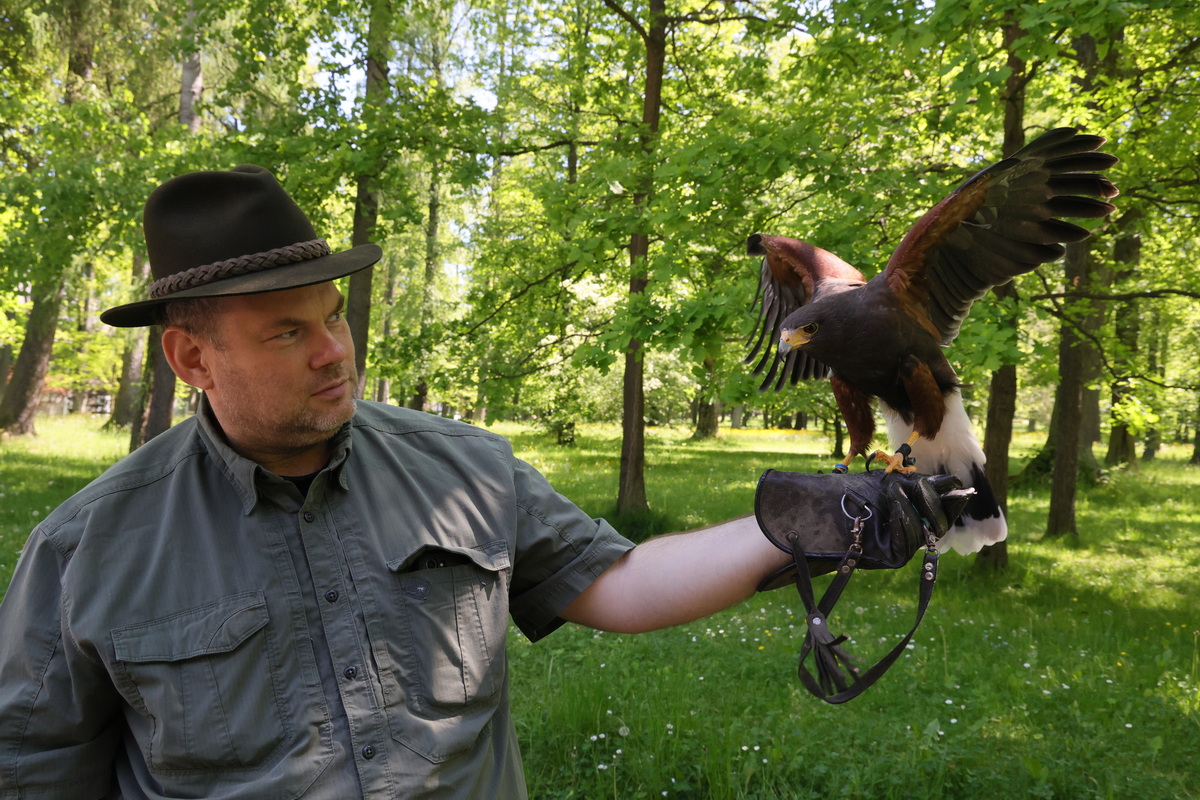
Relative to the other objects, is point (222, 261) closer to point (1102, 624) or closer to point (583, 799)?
point (583, 799)

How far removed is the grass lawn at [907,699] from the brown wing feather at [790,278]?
1.62 meters

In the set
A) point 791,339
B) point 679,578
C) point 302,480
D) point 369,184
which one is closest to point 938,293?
point 791,339

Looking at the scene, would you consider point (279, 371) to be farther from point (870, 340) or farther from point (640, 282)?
point (640, 282)

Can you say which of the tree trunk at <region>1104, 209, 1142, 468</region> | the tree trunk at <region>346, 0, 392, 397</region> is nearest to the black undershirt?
the tree trunk at <region>346, 0, 392, 397</region>

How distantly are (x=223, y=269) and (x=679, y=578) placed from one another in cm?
114

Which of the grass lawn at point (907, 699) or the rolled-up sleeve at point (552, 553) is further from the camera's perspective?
the grass lawn at point (907, 699)

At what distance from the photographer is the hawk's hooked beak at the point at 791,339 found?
8.45ft

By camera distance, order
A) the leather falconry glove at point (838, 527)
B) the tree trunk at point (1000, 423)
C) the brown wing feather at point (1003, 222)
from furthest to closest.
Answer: the tree trunk at point (1000, 423) < the brown wing feather at point (1003, 222) < the leather falconry glove at point (838, 527)

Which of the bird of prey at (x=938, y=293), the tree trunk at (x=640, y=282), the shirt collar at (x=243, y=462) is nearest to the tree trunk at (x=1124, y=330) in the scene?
the tree trunk at (x=640, y=282)

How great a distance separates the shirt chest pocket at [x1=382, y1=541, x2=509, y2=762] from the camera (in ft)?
5.10

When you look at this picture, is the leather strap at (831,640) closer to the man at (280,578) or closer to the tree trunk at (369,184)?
the man at (280,578)

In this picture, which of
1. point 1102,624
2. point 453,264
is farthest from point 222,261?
point 453,264

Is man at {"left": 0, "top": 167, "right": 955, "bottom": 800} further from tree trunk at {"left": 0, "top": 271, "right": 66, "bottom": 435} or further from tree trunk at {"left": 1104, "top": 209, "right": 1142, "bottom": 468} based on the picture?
tree trunk at {"left": 0, "top": 271, "right": 66, "bottom": 435}

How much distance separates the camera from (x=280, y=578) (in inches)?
61.0
